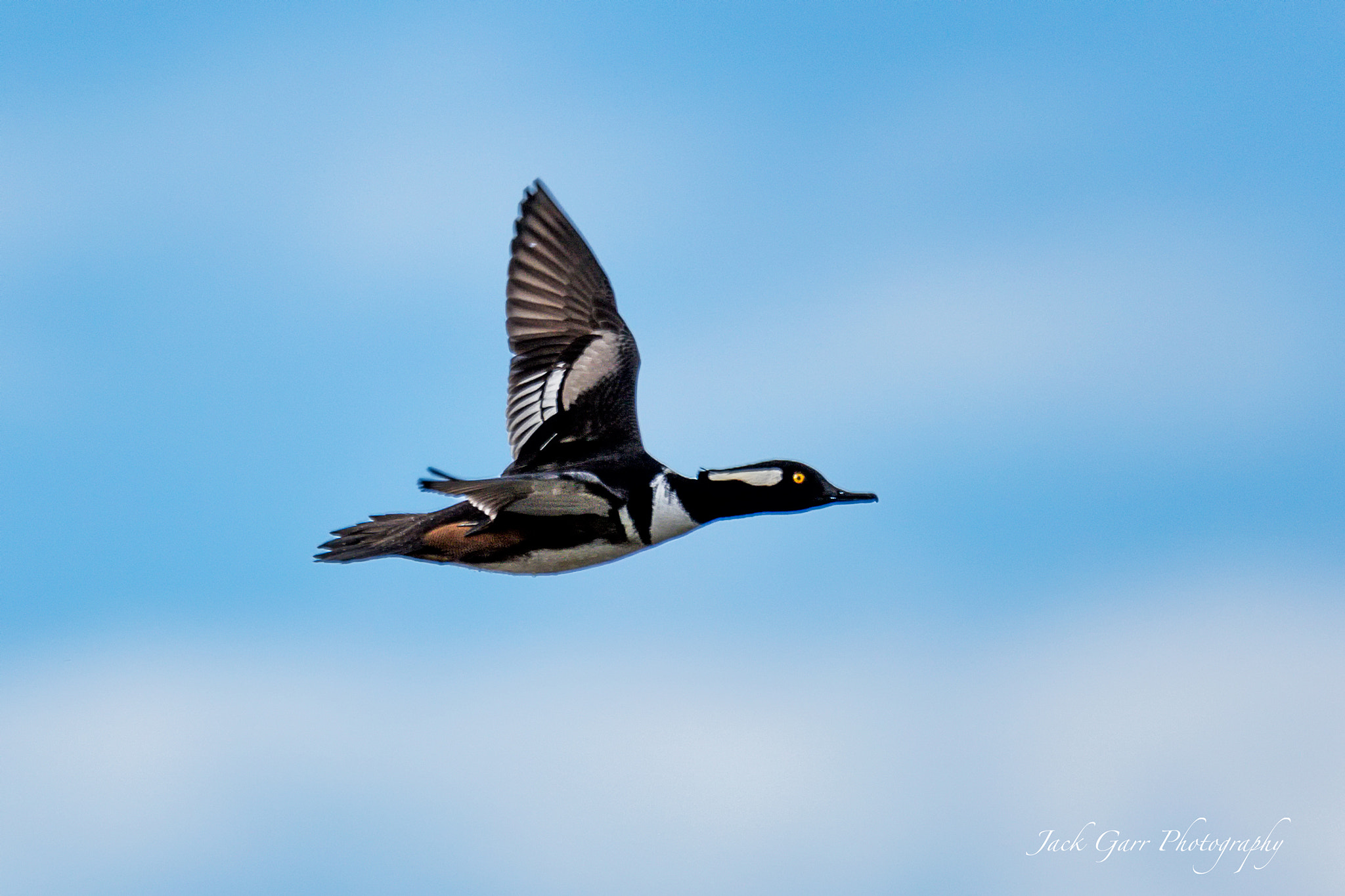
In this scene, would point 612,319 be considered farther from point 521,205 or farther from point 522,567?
point 522,567

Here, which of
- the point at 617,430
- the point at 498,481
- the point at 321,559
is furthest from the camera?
the point at 617,430

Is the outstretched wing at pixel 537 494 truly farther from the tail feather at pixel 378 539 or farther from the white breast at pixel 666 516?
the tail feather at pixel 378 539

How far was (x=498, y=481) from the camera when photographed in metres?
7.98

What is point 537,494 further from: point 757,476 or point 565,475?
point 757,476

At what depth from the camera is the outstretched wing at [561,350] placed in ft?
35.3

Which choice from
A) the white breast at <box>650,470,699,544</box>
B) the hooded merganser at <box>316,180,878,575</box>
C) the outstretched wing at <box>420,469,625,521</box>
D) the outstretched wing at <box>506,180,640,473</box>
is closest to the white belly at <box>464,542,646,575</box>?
the hooded merganser at <box>316,180,878,575</box>

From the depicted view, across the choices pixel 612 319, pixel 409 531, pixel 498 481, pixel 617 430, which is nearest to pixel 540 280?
pixel 612 319

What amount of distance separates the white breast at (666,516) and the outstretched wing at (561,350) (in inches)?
Result: 39.2

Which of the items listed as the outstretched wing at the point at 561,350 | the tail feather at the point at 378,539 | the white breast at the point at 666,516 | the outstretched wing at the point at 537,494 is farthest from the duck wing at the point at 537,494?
the outstretched wing at the point at 561,350

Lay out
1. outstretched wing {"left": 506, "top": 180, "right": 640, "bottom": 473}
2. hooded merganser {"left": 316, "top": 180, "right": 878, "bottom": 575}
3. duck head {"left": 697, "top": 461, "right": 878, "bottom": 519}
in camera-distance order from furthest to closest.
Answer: outstretched wing {"left": 506, "top": 180, "right": 640, "bottom": 473}, duck head {"left": 697, "top": 461, "right": 878, "bottom": 519}, hooded merganser {"left": 316, "top": 180, "right": 878, "bottom": 575}

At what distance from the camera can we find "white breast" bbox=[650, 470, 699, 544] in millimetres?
9602

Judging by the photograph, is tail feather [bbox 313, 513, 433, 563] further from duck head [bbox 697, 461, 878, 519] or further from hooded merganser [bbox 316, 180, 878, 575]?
duck head [bbox 697, 461, 878, 519]

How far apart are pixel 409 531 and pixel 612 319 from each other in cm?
280

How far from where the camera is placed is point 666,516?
9617 millimetres
